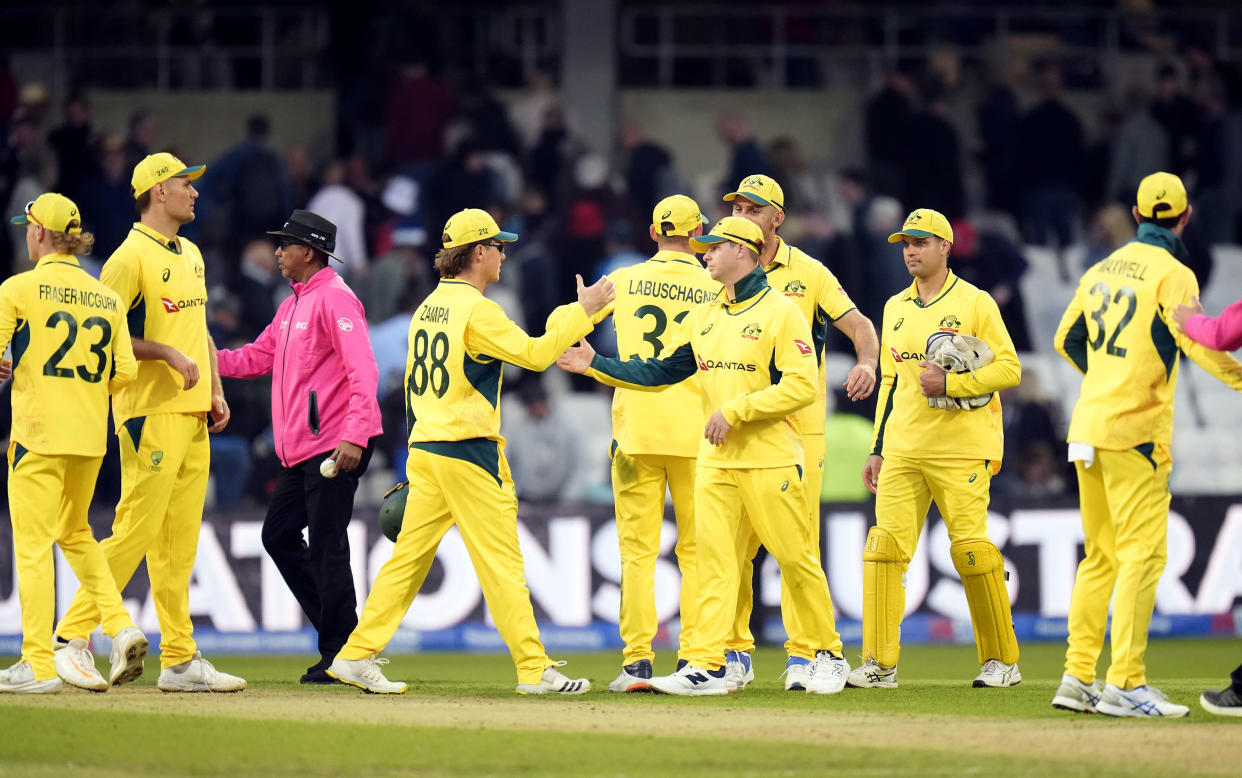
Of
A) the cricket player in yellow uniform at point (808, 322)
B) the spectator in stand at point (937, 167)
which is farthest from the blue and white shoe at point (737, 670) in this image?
the spectator in stand at point (937, 167)

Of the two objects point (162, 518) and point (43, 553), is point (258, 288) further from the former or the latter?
point (43, 553)

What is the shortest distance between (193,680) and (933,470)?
406 centimetres

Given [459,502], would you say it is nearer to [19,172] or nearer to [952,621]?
[952,621]

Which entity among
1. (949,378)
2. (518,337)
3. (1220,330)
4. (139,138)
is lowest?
(949,378)

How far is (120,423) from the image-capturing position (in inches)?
338

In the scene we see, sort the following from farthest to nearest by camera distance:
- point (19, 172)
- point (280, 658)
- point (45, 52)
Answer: point (45, 52), point (19, 172), point (280, 658)

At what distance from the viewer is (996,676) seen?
9.10 meters

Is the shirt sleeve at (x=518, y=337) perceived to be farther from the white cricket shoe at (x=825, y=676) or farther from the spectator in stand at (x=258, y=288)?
the spectator in stand at (x=258, y=288)

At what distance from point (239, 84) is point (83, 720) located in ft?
43.7

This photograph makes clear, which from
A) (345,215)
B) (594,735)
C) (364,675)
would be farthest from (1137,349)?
(345,215)

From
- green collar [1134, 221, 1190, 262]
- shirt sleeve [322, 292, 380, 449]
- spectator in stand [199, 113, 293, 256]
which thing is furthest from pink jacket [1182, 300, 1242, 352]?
spectator in stand [199, 113, 293, 256]

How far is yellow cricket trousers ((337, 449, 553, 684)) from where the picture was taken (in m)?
8.17

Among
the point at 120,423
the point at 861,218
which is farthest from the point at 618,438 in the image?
the point at 861,218

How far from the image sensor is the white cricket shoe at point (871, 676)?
8969 mm
